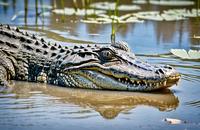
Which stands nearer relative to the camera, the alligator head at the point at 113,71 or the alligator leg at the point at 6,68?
the alligator head at the point at 113,71

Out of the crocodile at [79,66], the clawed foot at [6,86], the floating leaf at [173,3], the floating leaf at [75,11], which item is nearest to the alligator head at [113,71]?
the crocodile at [79,66]

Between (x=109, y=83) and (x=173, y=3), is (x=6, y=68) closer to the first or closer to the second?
(x=109, y=83)

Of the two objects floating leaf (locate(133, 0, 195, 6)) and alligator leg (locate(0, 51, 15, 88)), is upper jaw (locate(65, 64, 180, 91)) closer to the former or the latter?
alligator leg (locate(0, 51, 15, 88))

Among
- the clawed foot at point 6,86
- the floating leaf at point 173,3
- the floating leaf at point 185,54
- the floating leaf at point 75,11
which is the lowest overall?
the clawed foot at point 6,86

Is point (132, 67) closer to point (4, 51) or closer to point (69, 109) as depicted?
point (69, 109)

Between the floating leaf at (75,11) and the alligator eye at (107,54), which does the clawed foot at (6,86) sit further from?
the floating leaf at (75,11)

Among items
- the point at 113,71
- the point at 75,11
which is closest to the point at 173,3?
the point at 75,11

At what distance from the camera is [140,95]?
6.00m

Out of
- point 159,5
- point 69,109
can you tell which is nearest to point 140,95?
point 69,109

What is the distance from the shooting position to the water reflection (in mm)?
5453

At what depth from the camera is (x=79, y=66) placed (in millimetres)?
6359

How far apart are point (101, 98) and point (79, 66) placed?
66 cm

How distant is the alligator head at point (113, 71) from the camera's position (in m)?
6.04

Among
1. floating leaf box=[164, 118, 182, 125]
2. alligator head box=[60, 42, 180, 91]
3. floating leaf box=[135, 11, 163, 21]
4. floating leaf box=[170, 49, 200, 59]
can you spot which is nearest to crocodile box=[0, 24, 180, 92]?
alligator head box=[60, 42, 180, 91]
